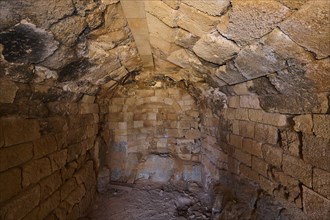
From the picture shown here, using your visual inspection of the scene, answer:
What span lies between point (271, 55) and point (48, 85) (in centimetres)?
231

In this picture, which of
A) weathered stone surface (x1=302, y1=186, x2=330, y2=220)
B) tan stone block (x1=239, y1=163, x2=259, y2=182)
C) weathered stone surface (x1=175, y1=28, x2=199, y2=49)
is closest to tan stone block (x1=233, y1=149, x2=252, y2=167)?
tan stone block (x1=239, y1=163, x2=259, y2=182)

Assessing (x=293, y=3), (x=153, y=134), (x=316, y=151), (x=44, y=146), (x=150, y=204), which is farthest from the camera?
(x=153, y=134)

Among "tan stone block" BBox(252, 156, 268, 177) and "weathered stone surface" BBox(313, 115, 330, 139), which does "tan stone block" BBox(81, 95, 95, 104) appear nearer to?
"tan stone block" BBox(252, 156, 268, 177)

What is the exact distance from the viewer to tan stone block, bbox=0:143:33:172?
1853 millimetres

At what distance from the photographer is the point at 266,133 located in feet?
8.39

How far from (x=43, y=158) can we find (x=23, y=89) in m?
0.80

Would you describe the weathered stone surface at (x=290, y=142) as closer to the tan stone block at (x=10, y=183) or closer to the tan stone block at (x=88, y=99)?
the tan stone block at (x=10, y=183)

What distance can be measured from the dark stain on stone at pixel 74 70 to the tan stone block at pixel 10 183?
1.09 metres

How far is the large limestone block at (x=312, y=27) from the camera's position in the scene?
1149 mm

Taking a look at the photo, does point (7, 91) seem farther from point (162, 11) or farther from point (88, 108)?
point (88, 108)

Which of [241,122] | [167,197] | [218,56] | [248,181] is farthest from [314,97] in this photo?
[167,197]

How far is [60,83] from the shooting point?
263 centimetres

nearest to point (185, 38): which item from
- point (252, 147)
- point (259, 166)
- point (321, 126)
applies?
point (321, 126)

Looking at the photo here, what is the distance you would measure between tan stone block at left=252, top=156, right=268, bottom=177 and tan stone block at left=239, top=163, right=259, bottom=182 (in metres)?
0.08
